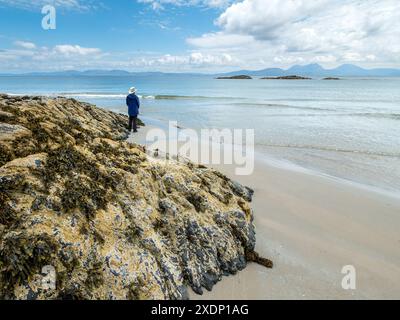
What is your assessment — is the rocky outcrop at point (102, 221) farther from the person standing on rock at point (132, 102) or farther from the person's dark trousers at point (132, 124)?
the person's dark trousers at point (132, 124)

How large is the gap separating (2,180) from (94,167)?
1.49 meters

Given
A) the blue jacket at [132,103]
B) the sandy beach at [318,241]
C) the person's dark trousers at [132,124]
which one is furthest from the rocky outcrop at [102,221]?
the person's dark trousers at [132,124]

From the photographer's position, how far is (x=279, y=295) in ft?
16.2

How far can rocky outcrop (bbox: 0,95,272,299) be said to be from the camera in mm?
3557

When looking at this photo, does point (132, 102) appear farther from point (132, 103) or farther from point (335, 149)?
point (335, 149)

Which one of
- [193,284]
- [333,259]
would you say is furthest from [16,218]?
[333,259]

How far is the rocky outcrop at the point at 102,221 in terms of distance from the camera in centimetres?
356

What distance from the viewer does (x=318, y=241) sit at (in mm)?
6672

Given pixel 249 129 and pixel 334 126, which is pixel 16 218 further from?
pixel 334 126

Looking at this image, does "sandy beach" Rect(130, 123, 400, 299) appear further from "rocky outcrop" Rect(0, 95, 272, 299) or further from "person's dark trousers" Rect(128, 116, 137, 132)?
"person's dark trousers" Rect(128, 116, 137, 132)

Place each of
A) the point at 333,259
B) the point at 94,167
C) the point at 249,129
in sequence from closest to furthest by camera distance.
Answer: the point at 94,167
the point at 333,259
the point at 249,129

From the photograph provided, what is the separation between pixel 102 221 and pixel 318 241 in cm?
502

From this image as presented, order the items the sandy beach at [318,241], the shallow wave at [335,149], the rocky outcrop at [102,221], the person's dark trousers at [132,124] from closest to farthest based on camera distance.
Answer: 1. the rocky outcrop at [102,221]
2. the sandy beach at [318,241]
3. the shallow wave at [335,149]
4. the person's dark trousers at [132,124]

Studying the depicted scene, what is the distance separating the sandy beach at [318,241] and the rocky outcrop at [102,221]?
532 mm
